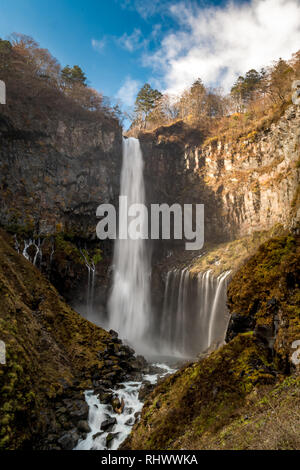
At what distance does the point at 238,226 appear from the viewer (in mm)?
29500

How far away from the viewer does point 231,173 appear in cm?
3177

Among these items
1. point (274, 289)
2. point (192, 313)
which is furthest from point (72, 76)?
point (274, 289)

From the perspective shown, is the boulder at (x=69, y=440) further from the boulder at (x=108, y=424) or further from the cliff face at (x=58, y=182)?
the cliff face at (x=58, y=182)

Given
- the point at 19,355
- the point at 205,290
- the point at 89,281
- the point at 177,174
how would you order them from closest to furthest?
1. the point at 19,355
2. the point at 205,290
3. the point at 89,281
4. the point at 177,174

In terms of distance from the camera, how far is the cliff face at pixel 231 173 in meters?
24.8

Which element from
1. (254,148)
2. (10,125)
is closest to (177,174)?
(254,148)

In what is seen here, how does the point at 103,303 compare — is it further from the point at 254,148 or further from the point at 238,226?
the point at 254,148

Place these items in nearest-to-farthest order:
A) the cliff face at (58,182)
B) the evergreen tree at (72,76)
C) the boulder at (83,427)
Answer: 1. the boulder at (83,427)
2. the cliff face at (58,182)
3. the evergreen tree at (72,76)

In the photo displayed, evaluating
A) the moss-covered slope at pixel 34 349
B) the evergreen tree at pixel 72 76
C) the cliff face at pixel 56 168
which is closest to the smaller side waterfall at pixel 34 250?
the cliff face at pixel 56 168

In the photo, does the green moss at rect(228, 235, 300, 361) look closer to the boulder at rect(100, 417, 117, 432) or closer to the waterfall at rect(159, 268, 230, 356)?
the boulder at rect(100, 417, 117, 432)

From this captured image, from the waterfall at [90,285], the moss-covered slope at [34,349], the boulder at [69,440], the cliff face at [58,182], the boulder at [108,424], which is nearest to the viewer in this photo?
the moss-covered slope at [34,349]

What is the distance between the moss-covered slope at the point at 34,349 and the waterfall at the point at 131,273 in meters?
12.2

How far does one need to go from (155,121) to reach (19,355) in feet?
145

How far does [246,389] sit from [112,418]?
268 inches
